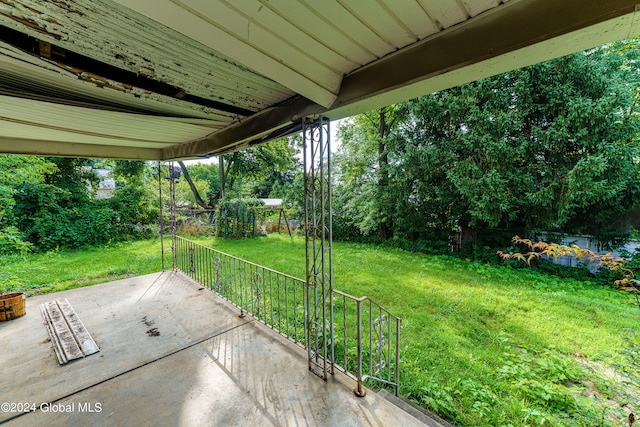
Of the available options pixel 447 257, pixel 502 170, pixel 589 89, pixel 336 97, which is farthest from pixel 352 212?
pixel 336 97

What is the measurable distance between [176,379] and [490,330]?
375cm

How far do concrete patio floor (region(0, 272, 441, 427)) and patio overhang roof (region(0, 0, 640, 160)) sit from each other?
2.28 metres

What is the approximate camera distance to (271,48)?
1.33 metres

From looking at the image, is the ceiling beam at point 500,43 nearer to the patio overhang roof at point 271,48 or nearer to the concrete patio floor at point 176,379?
the patio overhang roof at point 271,48

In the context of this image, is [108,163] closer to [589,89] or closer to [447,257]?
[447,257]

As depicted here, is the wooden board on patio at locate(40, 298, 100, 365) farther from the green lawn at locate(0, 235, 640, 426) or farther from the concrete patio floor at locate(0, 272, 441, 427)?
the green lawn at locate(0, 235, 640, 426)

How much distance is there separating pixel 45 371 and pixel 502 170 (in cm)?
804

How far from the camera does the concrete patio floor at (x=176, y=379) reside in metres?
1.95

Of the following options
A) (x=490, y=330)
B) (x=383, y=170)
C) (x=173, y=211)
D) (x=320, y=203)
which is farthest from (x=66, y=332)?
(x=383, y=170)

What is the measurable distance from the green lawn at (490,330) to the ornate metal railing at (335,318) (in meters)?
0.31

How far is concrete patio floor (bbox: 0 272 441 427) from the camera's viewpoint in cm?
195

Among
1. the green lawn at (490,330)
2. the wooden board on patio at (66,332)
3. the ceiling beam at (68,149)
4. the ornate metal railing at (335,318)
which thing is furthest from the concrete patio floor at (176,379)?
the ceiling beam at (68,149)

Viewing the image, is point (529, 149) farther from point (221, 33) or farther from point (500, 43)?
point (221, 33)

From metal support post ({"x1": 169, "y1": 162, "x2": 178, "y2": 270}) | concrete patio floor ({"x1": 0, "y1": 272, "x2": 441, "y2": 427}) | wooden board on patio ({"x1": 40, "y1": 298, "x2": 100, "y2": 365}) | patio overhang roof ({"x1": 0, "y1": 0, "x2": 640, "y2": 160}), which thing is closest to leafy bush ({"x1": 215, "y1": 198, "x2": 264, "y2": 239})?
metal support post ({"x1": 169, "y1": 162, "x2": 178, "y2": 270})
